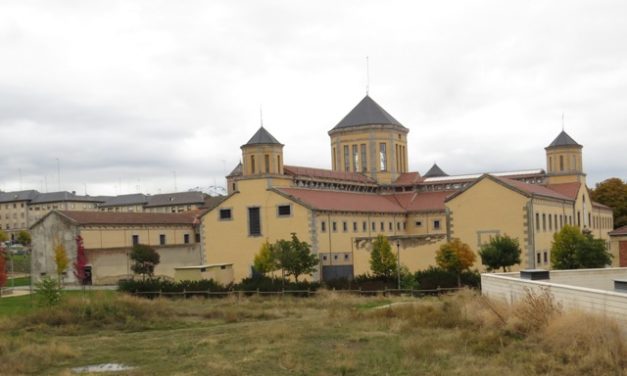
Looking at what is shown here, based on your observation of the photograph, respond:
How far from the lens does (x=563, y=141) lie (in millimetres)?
64938

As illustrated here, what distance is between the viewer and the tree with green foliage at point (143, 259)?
5522cm

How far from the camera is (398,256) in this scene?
47.3 m

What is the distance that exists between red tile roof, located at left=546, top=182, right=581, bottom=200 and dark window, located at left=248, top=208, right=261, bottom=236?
24.4m

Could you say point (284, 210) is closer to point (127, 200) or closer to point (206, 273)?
point (206, 273)

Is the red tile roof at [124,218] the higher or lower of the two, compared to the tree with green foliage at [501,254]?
higher

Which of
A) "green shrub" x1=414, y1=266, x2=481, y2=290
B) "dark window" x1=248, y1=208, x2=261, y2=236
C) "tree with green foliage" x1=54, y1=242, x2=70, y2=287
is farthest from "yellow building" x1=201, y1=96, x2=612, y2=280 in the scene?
"tree with green foliage" x1=54, y1=242, x2=70, y2=287

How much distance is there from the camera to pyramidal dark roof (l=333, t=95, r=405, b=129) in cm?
7075

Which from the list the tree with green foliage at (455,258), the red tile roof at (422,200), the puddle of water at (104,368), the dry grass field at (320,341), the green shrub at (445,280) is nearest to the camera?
the dry grass field at (320,341)

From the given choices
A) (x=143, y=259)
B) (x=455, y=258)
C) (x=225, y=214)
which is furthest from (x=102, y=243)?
(x=455, y=258)

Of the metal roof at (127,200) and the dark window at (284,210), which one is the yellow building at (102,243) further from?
the metal roof at (127,200)

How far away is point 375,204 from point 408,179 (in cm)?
877

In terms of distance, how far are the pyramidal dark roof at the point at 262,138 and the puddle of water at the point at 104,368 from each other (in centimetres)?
3639

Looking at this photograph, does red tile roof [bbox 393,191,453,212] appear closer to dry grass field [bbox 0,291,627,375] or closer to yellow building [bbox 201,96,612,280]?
yellow building [bbox 201,96,612,280]

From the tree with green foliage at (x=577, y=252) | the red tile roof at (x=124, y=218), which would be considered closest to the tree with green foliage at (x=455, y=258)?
the tree with green foliage at (x=577, y=252)
